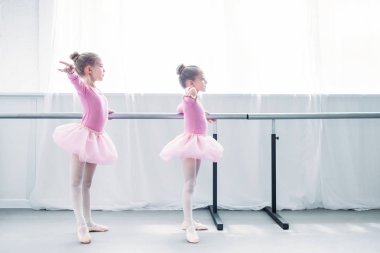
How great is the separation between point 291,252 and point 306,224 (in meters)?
0.63

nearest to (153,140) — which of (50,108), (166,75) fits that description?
(166,75)

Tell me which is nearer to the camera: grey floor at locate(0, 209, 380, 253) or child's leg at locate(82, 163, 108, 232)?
grey floor at locate(0, 209, 380, 253)

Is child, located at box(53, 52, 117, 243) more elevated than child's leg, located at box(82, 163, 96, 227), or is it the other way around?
child, located at box(53, 52, 117, 243)

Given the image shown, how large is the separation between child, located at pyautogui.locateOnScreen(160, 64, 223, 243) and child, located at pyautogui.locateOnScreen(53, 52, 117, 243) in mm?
349

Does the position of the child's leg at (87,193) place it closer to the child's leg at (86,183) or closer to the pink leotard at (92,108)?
the child's leg at (86,183)

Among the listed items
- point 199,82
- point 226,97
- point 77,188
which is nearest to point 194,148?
point 199,82

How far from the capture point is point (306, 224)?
7.91 ft

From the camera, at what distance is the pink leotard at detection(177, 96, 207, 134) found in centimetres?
211

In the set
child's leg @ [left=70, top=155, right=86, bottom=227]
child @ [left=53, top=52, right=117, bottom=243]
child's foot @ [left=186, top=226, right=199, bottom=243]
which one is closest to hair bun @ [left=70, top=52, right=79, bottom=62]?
child @ [left=53, top=52, right=117, bottom=243]

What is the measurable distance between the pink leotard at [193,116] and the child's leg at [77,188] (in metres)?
0.59

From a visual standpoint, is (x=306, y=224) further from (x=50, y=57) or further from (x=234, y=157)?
(x=50, y=57)

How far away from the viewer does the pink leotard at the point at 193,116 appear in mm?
2107

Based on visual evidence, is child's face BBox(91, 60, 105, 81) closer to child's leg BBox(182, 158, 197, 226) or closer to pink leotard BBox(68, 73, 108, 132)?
pink leotard BBox(68, 73, 108, 132)

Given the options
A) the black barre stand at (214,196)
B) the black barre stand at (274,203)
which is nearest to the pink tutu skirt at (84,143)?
the black barre stand at (214,196)
